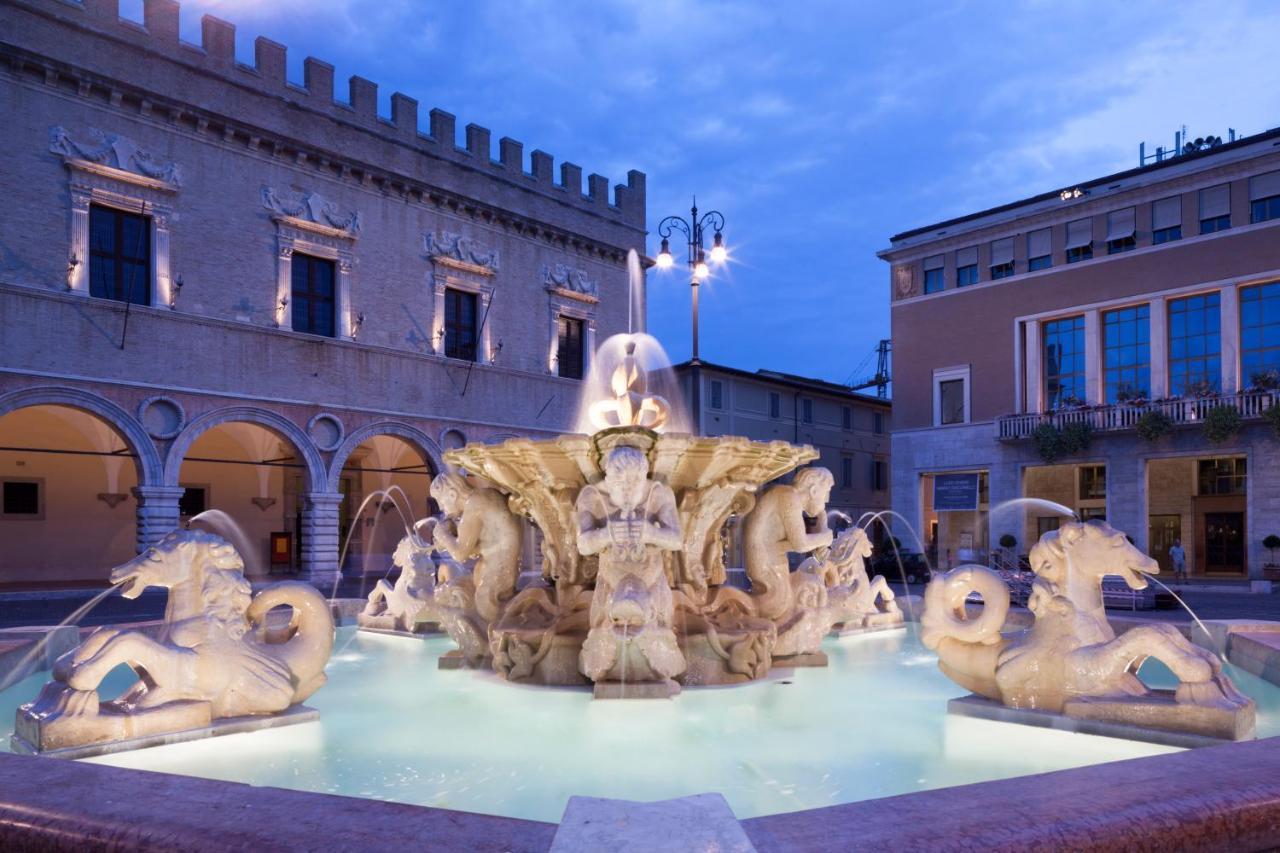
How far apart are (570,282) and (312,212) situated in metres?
8.66

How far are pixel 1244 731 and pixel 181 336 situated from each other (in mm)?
20427

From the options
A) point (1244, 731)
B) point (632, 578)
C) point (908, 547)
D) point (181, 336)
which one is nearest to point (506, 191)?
point (181, 336)

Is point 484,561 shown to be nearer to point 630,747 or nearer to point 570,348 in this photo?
point 630,747

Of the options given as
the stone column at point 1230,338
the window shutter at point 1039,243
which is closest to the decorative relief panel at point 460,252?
the window shutter at point 1039,243

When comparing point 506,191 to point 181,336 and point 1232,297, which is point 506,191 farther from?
point 1232,297

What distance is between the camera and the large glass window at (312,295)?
22562 mm

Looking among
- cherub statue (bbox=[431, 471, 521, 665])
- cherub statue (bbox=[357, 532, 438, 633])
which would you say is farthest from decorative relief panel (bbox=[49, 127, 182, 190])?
cherub statue (bbox=[431, 471, 521, 665])

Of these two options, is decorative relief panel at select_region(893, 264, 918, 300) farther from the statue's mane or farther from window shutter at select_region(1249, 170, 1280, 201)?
the statue's mane

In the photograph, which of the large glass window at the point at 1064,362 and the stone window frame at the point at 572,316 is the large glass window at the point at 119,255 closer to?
the stone window frame at the point at 572,316

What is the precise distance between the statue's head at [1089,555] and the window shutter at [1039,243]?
1112 inches

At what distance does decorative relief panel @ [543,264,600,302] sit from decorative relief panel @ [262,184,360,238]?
6.52 m

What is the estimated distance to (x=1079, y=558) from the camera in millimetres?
4766

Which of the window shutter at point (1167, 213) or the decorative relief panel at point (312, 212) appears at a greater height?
the window shutter at point (1167, 213)

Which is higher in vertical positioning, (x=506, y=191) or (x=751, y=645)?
(x=506, y=191)
